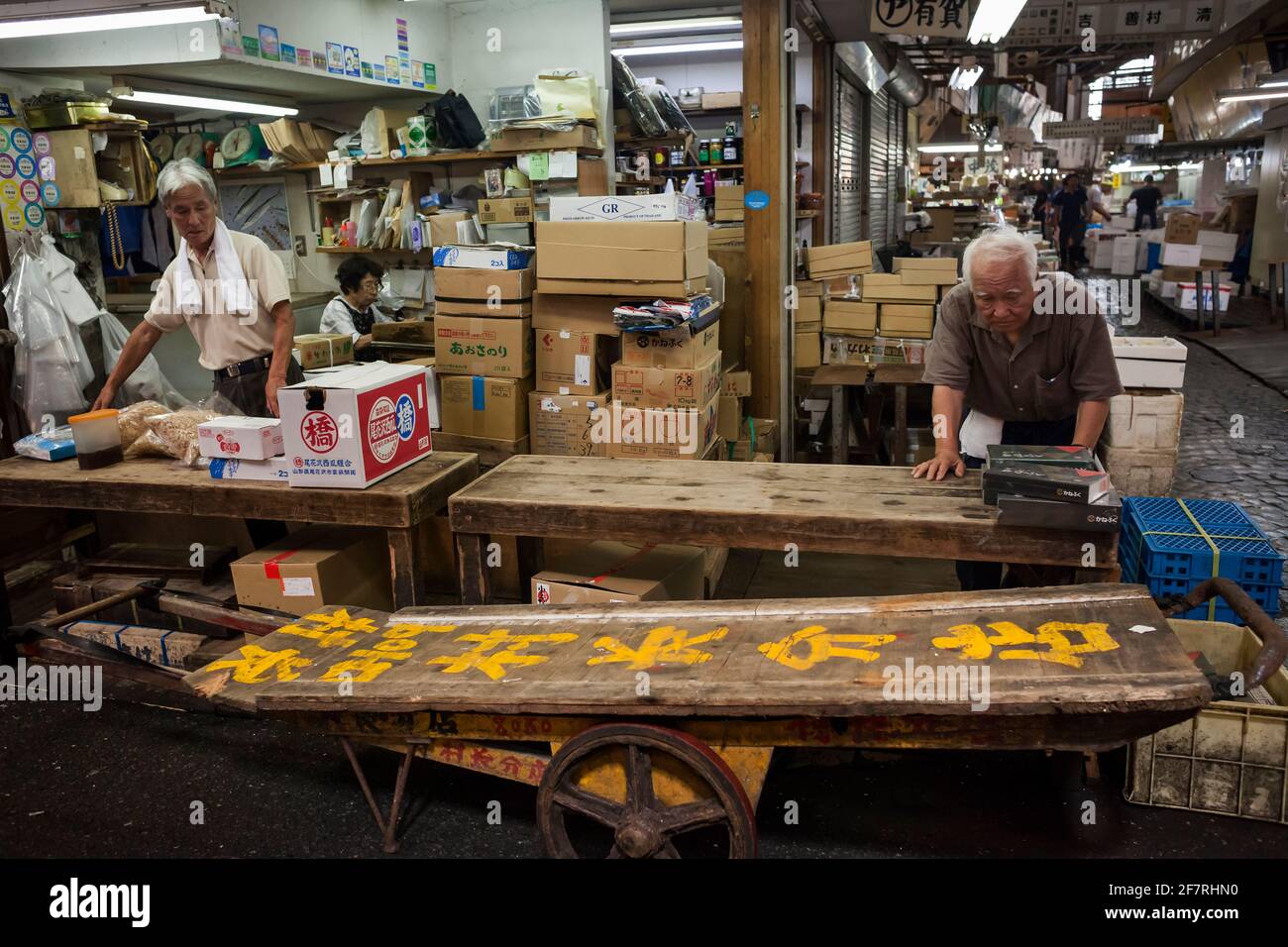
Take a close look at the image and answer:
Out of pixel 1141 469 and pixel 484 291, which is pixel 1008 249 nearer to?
pixel 484 291

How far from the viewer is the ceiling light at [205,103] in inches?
260

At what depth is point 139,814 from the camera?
10.3ft

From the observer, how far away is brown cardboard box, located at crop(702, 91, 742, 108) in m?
9.57

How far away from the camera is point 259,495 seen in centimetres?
346

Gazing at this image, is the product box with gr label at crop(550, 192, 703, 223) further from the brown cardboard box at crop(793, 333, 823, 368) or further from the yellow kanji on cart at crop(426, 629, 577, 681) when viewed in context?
the brown cardboard box at crop(793, 333, 823, 368)

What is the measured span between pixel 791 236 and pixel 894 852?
4.63 meters

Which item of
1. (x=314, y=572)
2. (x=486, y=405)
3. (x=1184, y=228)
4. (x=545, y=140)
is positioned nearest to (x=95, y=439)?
(x=314, y=572)

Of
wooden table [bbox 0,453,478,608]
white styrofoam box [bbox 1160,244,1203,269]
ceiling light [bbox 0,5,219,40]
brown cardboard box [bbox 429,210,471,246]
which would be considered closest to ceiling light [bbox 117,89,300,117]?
ceiling light [bbox 0,5,219,40]

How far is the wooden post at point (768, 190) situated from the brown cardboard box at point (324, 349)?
8.78 feet

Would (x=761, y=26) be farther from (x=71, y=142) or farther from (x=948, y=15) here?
(x=71, y=142)

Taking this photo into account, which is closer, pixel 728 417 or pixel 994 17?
pixel 728 417

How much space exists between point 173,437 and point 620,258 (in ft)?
7.41

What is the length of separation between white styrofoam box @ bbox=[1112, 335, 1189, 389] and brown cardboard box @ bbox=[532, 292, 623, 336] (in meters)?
3.13
